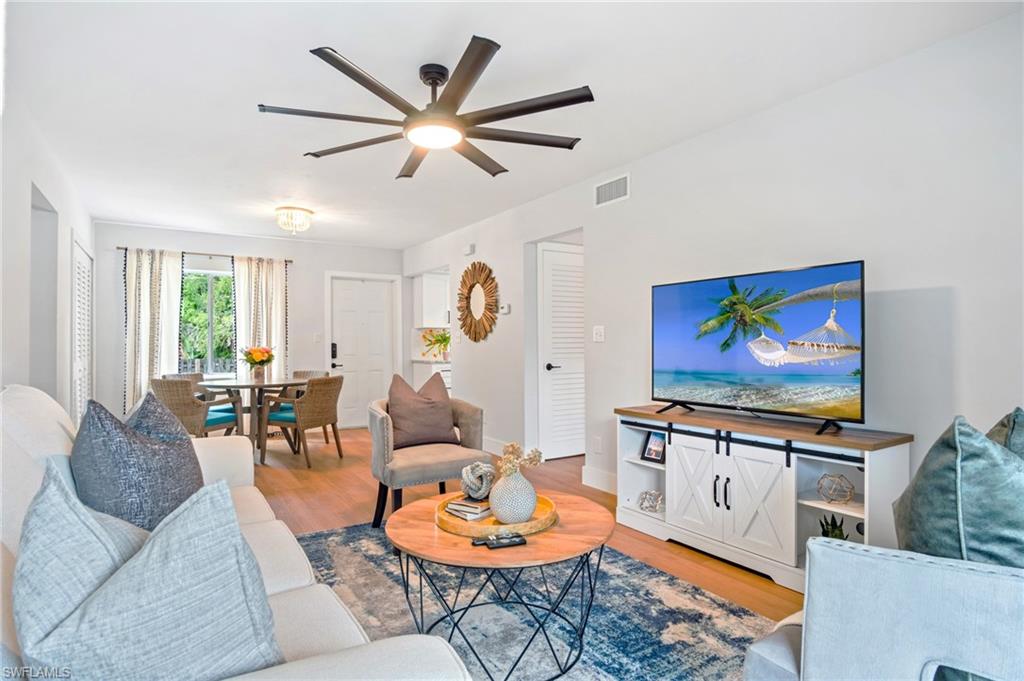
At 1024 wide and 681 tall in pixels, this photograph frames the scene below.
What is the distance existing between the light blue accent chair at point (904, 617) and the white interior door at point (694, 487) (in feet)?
5.56

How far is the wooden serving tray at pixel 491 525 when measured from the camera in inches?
74.3

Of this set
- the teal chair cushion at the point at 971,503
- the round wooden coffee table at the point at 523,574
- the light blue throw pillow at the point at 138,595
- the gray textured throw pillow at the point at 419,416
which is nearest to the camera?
the light blue throw pillow at the point at 138,595

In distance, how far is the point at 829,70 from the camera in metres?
2.58

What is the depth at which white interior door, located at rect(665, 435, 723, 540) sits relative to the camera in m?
2.82

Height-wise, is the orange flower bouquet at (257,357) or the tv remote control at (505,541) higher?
the orange flower bouquet at (257,357)

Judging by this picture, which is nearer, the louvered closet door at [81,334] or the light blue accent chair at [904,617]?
the light blue accent chair at [904,617]

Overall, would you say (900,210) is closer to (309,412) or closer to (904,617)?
(904,617)

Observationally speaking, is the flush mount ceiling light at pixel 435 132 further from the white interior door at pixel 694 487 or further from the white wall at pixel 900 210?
the white interior door at pixel 694 487

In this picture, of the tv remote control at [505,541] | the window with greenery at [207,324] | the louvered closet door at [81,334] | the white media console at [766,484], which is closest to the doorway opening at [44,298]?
the louvered closet door at [81,334]

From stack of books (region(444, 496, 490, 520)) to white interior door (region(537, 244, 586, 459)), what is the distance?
294cm

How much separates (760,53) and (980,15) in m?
0.80

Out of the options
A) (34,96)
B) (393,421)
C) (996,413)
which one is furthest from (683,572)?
(34,96)

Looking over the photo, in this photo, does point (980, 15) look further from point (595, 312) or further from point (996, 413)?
point (595, 312)

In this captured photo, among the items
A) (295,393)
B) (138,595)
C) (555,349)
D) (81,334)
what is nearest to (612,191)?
(555,349)
